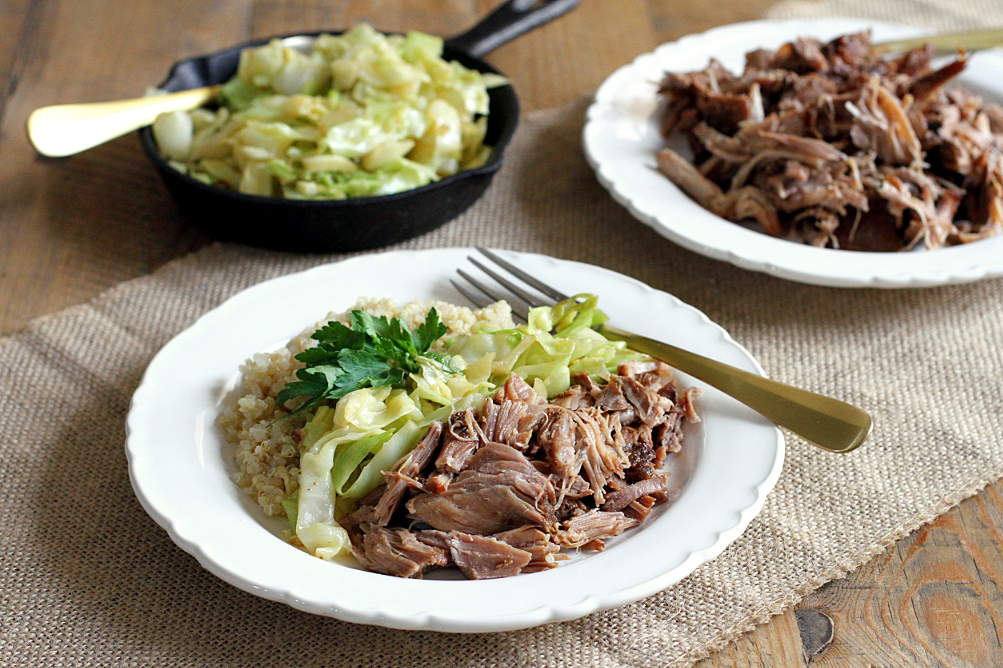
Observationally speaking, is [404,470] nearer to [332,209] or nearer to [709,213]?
[332,209]

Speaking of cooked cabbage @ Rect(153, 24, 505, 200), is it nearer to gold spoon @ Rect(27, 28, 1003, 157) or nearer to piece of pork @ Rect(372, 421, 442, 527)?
gold spoon @ Rect(27, 28, 1003, 157)

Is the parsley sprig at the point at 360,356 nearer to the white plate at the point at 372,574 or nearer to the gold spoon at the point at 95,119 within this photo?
the white plate at the point at 372,574

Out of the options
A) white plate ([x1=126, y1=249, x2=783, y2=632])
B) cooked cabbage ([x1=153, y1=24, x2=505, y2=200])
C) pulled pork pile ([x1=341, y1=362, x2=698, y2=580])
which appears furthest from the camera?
cooked cabbage ([x1=153, y1=24, x2=505, y2=200])

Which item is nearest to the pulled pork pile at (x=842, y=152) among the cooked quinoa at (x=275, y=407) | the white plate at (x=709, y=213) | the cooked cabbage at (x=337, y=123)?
the white plate at (x=709, y=213)

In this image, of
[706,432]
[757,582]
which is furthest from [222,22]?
[757,582]

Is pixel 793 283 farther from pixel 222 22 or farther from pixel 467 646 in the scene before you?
pixel 222 22

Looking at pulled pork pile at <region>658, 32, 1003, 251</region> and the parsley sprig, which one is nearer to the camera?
the parsley sprig

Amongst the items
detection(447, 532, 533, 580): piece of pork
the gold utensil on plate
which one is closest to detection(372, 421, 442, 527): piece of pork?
detection(447, 532, 533, 580): piece of pork
